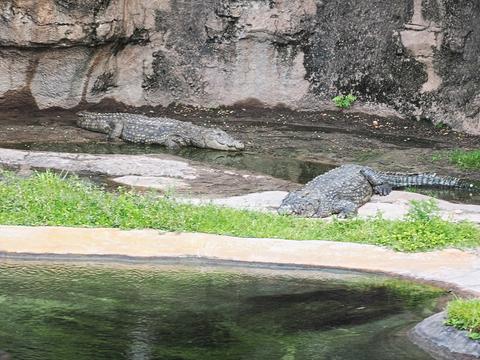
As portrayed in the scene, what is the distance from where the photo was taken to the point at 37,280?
6422 millimetres

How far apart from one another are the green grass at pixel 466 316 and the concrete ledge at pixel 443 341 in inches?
1.3

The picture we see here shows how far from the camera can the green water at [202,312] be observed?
17.4 ft

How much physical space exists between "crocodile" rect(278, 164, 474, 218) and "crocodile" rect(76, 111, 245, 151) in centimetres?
278

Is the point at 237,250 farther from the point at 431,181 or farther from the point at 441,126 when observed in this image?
the point at 441,126

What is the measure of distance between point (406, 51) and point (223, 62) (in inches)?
108

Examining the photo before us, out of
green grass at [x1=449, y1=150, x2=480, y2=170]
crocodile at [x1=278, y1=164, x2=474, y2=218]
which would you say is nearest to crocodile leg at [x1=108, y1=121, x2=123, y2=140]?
crocodile at [x1=278, y1=164, x2=474, y2=218]

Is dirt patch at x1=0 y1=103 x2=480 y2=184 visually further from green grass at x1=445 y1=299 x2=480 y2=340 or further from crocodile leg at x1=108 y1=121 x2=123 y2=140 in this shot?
green grass at x1=445 y1=299 x2=480 y2=340

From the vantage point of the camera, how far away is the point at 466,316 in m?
5.29

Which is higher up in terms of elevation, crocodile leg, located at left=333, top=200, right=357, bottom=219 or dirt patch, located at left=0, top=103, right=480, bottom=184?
A: dirt patch, located at left=0, top=103, right=480, bottom=184

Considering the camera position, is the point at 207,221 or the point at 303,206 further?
the point at 303,206

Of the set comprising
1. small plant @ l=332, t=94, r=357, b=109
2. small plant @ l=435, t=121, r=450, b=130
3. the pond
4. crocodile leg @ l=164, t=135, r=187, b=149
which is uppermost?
small plant @ l=332, t=94, r=357, b=109

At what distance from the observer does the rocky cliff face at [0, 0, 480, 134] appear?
14.1 metres

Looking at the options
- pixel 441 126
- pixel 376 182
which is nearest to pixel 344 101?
pixel 441 126

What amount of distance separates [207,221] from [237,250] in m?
0.83
